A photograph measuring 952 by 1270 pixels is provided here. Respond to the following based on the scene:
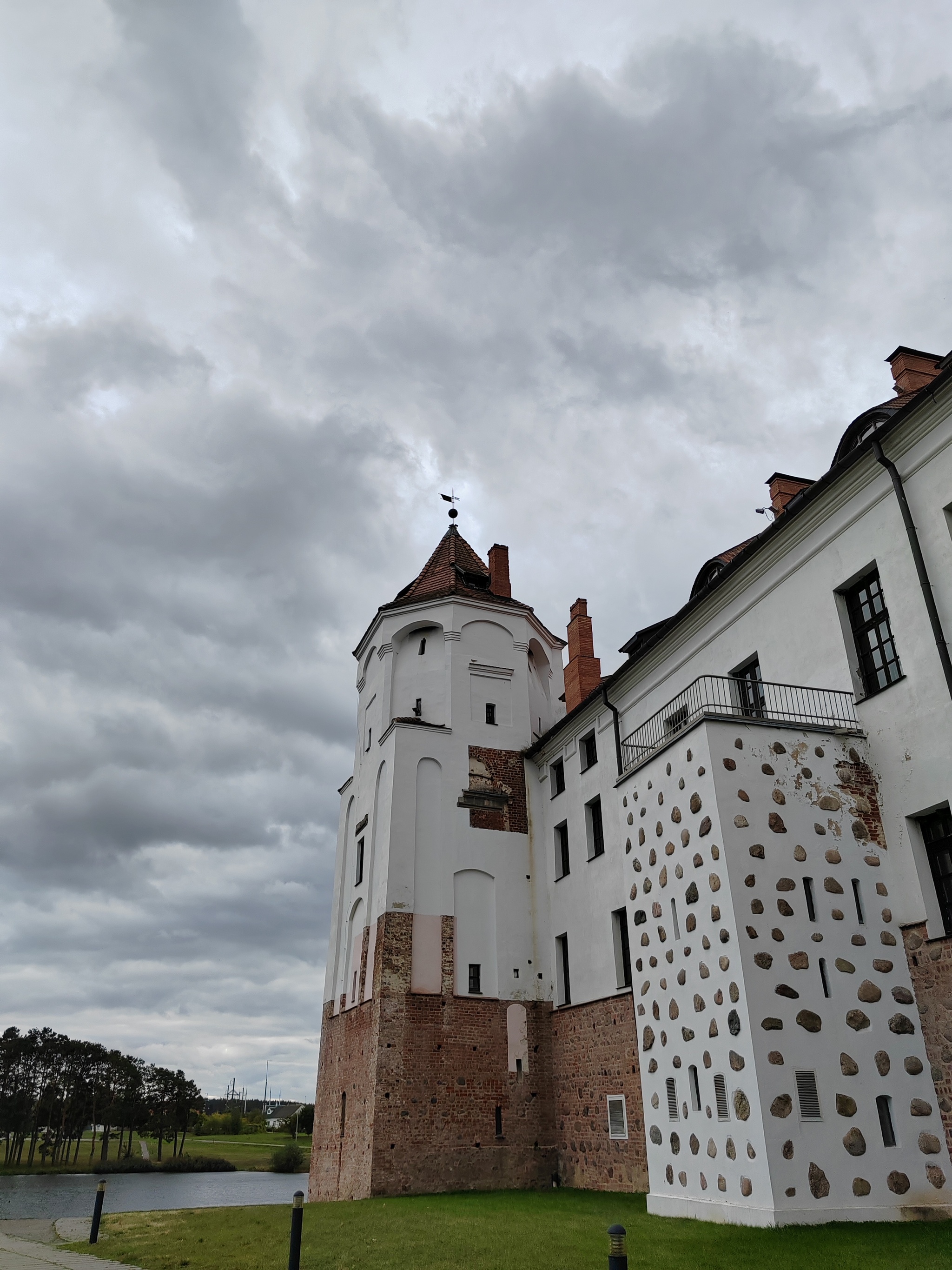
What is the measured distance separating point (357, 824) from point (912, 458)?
1901cm

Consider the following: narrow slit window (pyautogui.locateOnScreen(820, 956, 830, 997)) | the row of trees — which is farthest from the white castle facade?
the row of trees

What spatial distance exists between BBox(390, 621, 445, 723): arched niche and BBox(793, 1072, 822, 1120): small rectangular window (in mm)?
15963

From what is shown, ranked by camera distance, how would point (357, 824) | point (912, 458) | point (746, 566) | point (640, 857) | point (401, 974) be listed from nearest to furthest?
point (912, 458) < point (640, 857) < point (746, 566) < point (401, 974) < point (357, 824)

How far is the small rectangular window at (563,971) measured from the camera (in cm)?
2230

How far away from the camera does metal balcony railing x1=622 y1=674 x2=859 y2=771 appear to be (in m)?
14.3

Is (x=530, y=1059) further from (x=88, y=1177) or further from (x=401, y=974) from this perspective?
(x=88, y=1177)

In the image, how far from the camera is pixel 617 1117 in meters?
18.9

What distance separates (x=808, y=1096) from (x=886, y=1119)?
107cm

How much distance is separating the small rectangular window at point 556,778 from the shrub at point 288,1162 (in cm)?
5257

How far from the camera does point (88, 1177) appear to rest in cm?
5881

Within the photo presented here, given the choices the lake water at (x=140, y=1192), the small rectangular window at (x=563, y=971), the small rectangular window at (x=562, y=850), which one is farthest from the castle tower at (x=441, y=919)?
the lake water at (x=140, y=1192)

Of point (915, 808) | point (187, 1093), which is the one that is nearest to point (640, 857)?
point (915, 808)

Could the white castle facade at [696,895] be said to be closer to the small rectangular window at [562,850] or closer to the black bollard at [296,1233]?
the small rectangular window at [562,850]

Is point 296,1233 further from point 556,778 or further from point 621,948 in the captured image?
point 556,778
